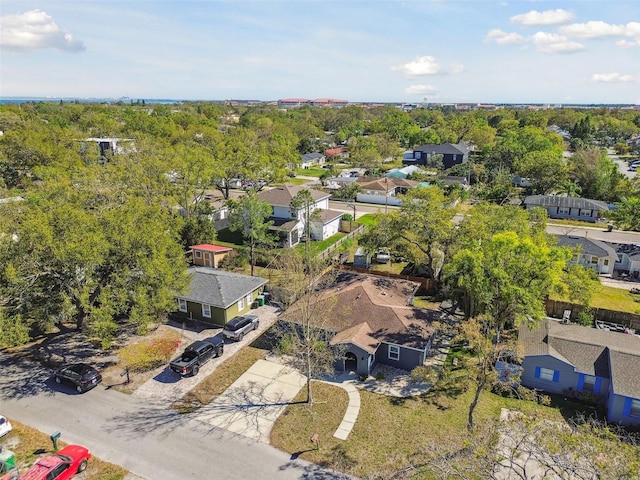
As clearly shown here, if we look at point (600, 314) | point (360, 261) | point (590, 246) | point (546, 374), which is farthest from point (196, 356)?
point (590, 246)

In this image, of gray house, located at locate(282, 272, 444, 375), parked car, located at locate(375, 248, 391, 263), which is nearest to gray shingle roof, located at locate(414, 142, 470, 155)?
parked car, located at locate(375, 248, 391, 263)

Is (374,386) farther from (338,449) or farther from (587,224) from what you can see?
(587,224)

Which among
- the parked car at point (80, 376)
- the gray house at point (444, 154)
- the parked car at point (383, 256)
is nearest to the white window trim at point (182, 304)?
the parked car at point (80, 376)

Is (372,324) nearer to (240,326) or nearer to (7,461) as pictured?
(240,326)

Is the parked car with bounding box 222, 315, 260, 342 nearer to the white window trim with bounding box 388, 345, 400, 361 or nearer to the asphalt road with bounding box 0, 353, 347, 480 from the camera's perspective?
the asphalt road with bounding box 0, 353, 347, 480

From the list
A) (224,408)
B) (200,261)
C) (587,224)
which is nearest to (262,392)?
(224,408)

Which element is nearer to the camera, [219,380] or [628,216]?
[219,380]
